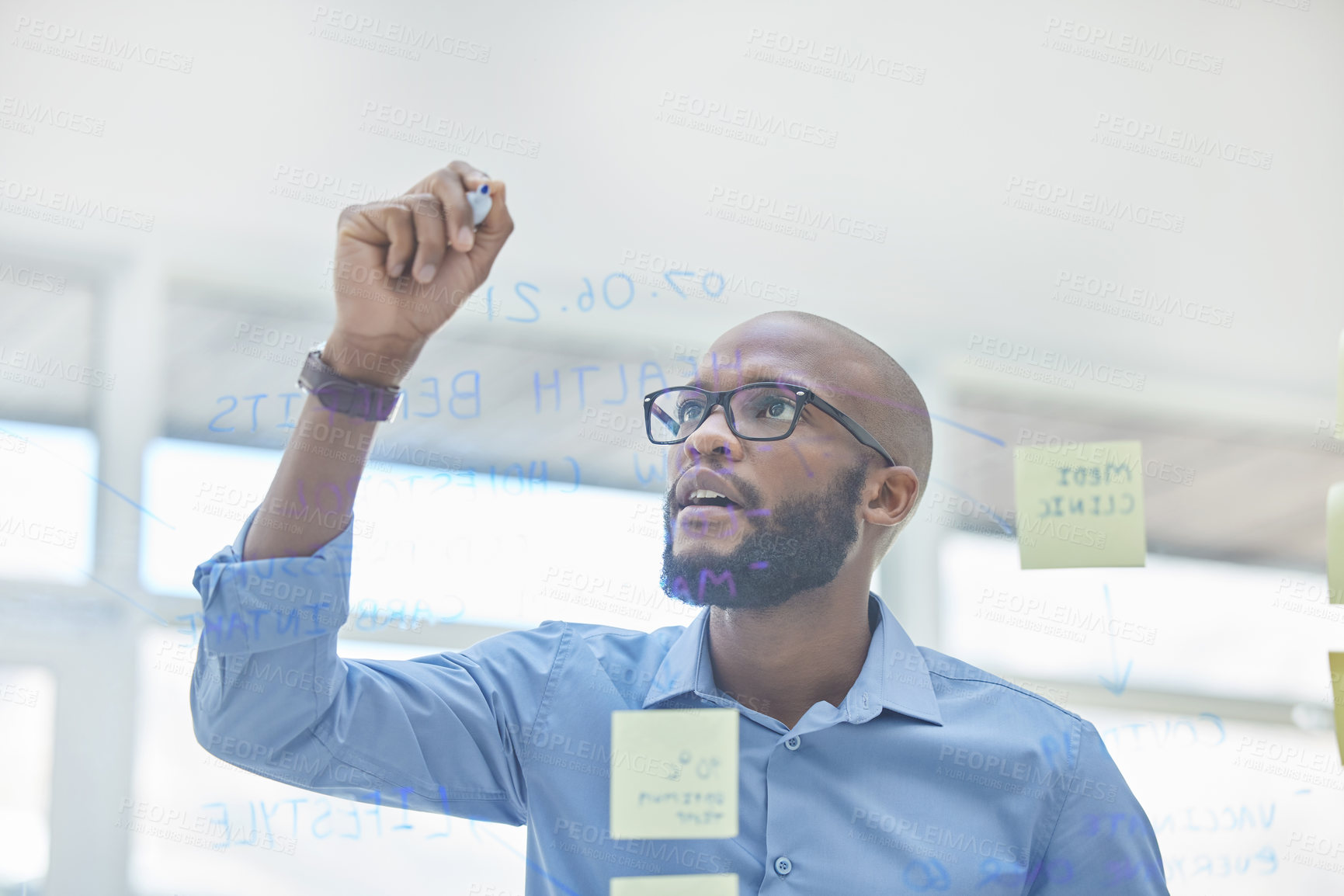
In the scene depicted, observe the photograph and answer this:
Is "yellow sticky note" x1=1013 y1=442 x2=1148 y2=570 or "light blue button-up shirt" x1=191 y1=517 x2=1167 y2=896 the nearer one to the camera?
"light blue button-up shirt" x1=191 y1=517 x2=1167 y2=896

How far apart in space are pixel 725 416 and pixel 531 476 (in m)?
0.34

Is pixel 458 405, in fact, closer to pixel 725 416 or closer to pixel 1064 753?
pixel 725 416

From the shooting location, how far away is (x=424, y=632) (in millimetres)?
1371

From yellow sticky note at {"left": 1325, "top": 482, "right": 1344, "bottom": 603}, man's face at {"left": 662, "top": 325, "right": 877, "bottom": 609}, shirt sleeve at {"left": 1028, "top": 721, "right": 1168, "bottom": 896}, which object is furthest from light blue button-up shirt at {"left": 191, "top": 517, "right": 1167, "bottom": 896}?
yellow sticky note at {"left": 1325, "top": 482, "right": 1344, "bottom": 603}

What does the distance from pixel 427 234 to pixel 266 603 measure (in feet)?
1.16

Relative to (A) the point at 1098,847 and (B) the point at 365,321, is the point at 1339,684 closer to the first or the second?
(A) the point at 1098,847

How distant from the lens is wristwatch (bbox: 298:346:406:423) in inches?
38.0

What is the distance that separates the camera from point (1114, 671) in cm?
159

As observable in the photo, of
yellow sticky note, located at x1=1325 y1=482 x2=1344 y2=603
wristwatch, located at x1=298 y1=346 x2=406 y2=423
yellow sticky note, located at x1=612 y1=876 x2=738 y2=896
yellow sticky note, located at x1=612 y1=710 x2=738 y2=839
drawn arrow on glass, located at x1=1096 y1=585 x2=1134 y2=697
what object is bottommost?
yellow sticky note, located at x1=612 y1=876 x2=738 y2=896

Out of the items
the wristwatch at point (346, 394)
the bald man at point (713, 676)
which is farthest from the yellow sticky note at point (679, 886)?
the wristwatch at point (346, 394)

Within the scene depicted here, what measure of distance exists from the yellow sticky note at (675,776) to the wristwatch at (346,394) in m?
0.41

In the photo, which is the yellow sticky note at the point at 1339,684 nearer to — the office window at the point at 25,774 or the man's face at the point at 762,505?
the man's face at the point at 762,505

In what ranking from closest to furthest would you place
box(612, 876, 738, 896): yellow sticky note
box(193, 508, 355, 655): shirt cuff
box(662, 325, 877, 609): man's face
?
box(193, 508, 355, 655): shirt cuff, box(612, 876, 738, 896): yellow sticky note, box(662, 325, 877, 609): man's face

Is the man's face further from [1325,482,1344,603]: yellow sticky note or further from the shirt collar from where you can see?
[1325,482,1344,603]: yellow sticky note
